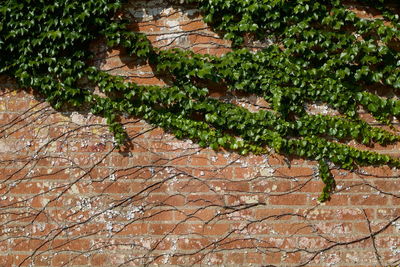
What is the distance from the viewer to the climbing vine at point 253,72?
111 inches

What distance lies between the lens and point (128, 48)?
9.53 ft

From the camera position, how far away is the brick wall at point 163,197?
111 inches

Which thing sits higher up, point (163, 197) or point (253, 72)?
point (253, 72)

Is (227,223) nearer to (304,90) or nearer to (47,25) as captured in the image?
(304,90)

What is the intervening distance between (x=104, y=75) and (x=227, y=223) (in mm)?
1230

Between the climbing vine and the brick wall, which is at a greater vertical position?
the climbing vine

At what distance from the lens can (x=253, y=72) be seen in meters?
2.85

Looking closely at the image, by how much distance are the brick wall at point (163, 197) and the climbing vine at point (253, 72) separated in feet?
0.27

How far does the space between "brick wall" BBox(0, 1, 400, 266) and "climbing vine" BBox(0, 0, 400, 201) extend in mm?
83

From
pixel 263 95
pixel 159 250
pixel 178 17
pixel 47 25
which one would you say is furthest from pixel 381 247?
pixel 47 25

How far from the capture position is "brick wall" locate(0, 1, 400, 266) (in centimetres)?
282

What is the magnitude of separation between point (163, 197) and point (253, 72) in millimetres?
983

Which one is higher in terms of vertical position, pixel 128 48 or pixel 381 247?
pixel 128 48

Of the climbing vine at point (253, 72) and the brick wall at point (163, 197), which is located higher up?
the climbing vine at point (253, 72)
